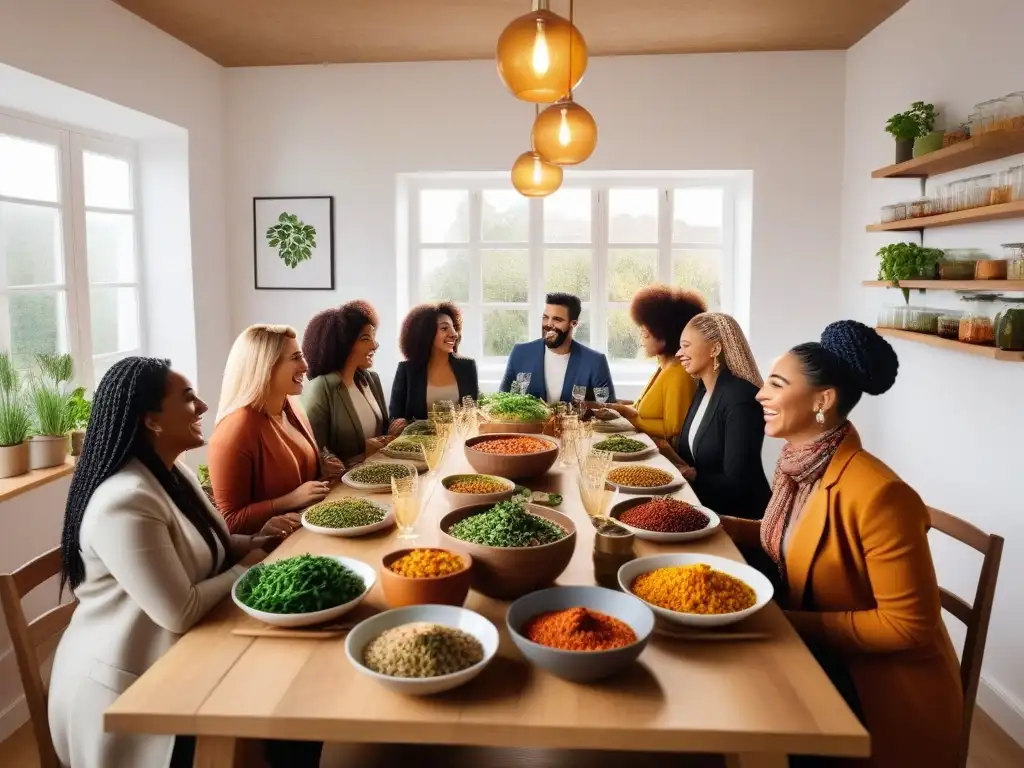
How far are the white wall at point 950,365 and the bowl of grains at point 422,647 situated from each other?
2.33m

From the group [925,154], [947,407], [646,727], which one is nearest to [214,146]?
[925,154]

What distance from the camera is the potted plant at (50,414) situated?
3.12 meters

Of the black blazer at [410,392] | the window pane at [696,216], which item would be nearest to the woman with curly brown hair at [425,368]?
the black blazer at [410,392]

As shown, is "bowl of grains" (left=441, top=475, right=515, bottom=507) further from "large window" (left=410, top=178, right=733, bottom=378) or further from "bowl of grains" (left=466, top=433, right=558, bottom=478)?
"large window" (left=410, top=178, right=733, bottom=378)

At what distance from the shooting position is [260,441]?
2541 mm

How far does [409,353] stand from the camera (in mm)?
4047

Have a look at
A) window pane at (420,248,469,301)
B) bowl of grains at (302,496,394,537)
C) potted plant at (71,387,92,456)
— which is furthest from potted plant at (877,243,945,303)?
potted plant at (71,387,92,456)

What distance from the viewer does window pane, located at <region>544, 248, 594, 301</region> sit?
5.19 m

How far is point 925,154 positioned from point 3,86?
12.7 feet

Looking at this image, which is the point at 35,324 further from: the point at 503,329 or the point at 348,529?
the point at 503,329

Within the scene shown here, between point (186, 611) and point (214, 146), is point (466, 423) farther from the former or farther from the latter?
point (214, 146)

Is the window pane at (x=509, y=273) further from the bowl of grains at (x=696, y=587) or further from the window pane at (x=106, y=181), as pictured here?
the bowl of grains at (x=696, y=587)

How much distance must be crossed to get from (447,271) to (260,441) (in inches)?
114

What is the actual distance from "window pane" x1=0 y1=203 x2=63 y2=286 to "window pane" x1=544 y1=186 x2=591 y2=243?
2824 millimetres
